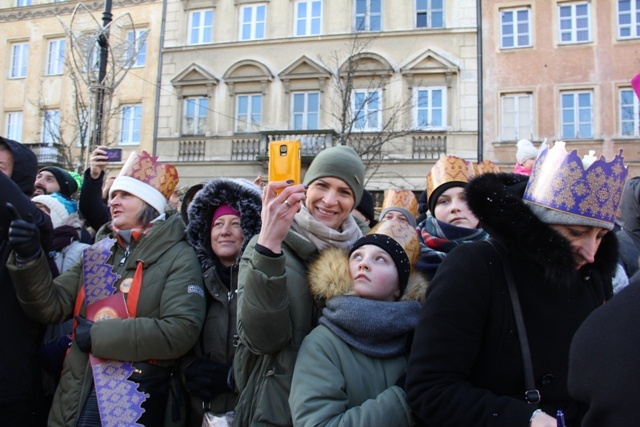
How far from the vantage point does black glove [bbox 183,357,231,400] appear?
8.49ft

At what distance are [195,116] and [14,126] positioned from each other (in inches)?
356

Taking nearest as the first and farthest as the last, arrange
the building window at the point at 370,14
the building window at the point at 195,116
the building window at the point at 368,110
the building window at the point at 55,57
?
the building window at the point at 368,110 → the building window at the point at 370,14 → the building window at the point at 195,116 → the building window at the point at 55,57

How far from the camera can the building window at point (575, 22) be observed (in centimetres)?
1722

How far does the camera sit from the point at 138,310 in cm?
267

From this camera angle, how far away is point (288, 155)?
2084mm

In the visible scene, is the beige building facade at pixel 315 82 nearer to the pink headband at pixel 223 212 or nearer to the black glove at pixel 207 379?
the pink headband at pixel 223 212

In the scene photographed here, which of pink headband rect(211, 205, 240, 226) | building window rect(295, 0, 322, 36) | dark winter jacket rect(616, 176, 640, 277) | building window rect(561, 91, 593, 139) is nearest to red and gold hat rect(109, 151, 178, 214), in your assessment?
pink headband rect(211, 205, 240, 226)

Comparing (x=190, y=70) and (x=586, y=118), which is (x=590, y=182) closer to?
(x=586, y=118)

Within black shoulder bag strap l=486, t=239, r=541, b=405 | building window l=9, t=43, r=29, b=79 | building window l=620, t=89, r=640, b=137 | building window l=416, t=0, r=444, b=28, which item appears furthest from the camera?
building window l=9, t=43, r=29, b=79

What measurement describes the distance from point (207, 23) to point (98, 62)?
13625 millimetres

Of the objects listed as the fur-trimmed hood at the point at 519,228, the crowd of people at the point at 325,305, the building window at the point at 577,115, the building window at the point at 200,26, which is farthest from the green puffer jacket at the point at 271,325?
the building window at the point at 200,26

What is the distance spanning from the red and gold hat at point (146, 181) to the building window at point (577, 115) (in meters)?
16.5

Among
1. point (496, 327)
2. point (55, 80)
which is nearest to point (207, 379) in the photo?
point (496, 327)

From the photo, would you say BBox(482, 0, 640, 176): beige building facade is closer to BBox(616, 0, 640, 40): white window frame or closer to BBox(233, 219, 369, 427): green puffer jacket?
BBox(616, 0, 640, 40): white window frame
